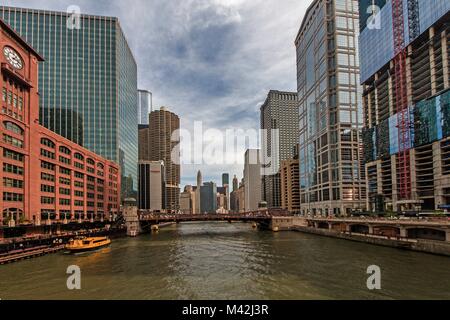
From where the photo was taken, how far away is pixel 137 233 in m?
116

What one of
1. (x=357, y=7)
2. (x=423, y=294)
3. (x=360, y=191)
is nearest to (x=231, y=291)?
(x=423, y=294)

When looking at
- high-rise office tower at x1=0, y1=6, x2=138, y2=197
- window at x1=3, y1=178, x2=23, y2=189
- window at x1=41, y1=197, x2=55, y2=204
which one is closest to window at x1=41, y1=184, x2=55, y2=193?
window at x1=41, y1=197, x2=55, y2=204

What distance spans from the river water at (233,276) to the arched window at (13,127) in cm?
3201

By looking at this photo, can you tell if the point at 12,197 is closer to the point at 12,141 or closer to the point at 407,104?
the point at 12,141

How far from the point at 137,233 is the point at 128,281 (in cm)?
8118

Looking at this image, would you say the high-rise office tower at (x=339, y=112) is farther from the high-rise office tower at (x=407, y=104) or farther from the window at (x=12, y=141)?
the window at (x=12, y=141)

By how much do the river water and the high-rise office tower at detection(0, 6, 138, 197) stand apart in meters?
116

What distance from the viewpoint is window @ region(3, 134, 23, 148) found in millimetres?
68994

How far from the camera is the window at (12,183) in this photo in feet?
224

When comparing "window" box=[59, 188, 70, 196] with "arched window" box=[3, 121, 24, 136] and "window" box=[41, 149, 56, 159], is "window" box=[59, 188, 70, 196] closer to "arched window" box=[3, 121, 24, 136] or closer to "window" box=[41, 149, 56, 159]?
→ "window" box=[41, 149, 56, 159]

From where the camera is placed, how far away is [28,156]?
76625 millimetres

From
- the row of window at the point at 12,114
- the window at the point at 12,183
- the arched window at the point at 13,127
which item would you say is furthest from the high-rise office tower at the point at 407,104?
the row of window at the point at 12,114

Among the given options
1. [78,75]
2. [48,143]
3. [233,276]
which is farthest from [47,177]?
[78,75]

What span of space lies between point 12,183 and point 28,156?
28.1 ft
